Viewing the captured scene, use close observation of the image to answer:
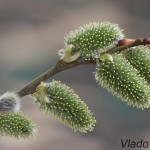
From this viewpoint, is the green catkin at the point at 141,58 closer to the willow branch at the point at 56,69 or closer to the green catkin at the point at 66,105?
the willow branch at the point at 56,69

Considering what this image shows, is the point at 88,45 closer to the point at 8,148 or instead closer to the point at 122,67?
the point at 122,67

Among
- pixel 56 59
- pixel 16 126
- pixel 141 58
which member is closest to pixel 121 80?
pixel 141 58

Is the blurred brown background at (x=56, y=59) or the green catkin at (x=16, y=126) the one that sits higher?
the blurred brown background at (x=56, y=59)

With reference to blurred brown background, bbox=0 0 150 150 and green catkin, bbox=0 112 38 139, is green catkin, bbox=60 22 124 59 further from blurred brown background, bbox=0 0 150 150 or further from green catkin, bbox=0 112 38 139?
blurred brown background, bbox=0 0 150 150

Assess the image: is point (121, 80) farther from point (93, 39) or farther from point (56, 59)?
point (56, 59)

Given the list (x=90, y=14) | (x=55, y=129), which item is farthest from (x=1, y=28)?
(x=55, y=129)

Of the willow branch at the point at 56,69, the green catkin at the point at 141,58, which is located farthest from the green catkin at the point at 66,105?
the green catkin at the point at 141,58
